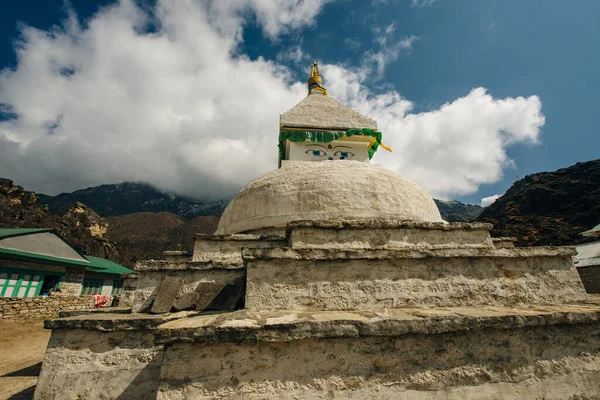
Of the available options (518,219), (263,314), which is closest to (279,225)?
(263,314)

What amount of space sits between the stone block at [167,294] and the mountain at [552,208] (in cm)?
3629

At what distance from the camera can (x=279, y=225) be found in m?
6.33

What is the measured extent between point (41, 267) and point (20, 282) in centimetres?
143

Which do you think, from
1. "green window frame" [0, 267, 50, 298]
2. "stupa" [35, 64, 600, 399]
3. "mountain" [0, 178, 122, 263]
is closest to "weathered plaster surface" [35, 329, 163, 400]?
"stupa" [35, 64, 600, 399]

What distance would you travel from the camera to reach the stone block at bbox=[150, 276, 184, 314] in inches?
165

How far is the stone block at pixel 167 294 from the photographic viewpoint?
165 inches

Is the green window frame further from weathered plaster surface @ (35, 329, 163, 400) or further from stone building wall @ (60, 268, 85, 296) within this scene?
weathered plaster surface @ (35, 329, 163, 400)

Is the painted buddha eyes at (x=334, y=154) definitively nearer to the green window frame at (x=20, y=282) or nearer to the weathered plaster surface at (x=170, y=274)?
the weathered plaster surface at (x=170, y=274)

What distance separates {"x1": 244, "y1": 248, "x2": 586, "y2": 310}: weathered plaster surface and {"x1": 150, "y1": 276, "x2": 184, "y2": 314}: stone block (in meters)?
1.61

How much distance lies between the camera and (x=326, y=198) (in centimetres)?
624

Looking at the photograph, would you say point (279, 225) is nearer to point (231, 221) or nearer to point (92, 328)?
point (231, 221)

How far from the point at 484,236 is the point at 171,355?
516 centimetres

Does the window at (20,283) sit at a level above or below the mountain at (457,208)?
below

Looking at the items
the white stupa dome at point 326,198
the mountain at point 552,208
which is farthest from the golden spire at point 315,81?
the mountain at point 552,208
